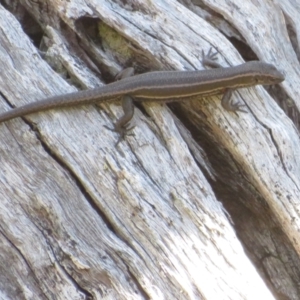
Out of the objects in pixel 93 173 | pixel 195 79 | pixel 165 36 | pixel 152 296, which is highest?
pixel 165 36

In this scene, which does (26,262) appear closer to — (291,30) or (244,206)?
(244,206)

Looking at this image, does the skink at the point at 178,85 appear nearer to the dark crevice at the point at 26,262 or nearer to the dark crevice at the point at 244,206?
the dark crevice at the point at 244,206

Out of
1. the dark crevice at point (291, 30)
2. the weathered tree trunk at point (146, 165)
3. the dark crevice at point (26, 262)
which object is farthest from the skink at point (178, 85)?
the dark crevice at point (26, 262)

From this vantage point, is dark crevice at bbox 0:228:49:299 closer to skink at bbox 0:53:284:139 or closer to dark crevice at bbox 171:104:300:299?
skink at bbox 0:53:284:139

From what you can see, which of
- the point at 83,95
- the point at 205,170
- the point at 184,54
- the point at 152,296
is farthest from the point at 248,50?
the point at 152,296

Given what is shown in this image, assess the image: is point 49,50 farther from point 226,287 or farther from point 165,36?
point 226,287

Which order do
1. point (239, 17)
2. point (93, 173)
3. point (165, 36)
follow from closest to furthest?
1. point (93, 173)
2. point (165, 36)
3. point (239, 17)

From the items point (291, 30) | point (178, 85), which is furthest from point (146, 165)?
point (291, 30)

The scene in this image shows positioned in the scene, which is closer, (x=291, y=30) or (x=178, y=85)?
(x=178, y=85)
